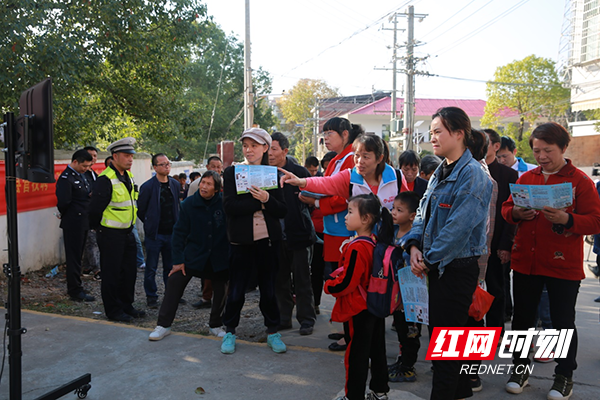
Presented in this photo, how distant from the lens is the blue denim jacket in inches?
115

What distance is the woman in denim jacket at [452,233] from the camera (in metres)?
2.94

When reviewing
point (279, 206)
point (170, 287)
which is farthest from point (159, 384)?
point (279, 206)

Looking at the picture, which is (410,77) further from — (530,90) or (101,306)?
(101,306)

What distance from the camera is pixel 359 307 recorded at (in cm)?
338

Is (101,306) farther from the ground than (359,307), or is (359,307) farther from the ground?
(359,307)

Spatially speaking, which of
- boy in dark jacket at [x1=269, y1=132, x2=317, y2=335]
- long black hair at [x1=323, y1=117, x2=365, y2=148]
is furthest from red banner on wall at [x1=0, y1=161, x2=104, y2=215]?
long black hair at [x1=323, y1=117, x2=365, y2=148]

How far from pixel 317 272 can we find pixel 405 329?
7.16ft

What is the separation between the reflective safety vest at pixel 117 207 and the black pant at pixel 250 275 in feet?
6.37

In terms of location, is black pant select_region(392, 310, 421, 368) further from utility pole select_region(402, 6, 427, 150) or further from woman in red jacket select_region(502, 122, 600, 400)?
utility pole select_region(402, 6, 427, 150)

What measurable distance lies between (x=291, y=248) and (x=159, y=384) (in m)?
1.89

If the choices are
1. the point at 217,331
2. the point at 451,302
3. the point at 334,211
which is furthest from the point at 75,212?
the point at 451,302

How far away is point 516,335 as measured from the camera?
389 centimetres

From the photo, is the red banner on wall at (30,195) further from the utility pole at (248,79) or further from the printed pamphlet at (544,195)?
the utility pole at (248,79)

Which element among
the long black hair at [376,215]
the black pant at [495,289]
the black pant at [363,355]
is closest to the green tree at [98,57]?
the long black hair at [376,215]
